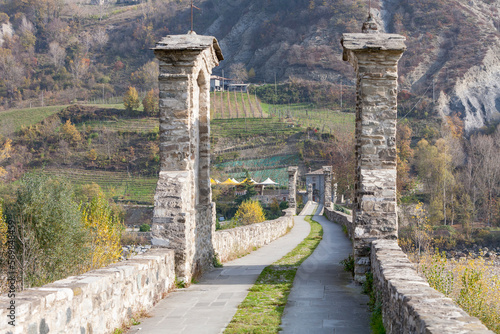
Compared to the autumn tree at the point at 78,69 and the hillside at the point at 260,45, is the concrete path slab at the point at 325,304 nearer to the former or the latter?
the hillside at the point at 260,45

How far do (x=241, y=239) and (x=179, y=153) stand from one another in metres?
4.63

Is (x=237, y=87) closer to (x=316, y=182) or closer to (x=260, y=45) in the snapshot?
(x=260, y=45)

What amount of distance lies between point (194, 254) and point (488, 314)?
447 centimetres

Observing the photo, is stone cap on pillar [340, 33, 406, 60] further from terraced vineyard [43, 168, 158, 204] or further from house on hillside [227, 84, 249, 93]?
house on hillside [227, 84, 249, 93]

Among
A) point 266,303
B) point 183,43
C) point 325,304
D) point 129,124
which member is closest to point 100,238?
point 183,43

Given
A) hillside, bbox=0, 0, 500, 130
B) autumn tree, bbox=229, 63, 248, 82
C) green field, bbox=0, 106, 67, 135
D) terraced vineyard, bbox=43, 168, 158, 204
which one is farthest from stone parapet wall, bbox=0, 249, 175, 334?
autumn tree, bbox=229, 63, 248, 82

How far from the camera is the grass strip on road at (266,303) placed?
16.0 ft

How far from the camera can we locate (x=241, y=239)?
11.5 meters

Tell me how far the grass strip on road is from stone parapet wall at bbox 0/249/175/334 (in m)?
1.06

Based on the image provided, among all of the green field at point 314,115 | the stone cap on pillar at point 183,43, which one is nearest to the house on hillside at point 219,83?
the green field at point 314,115

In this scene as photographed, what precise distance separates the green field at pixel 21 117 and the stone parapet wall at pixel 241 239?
7760 cm

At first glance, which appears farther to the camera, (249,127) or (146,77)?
(146,77)

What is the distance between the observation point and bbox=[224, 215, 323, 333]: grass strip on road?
4.89 meters

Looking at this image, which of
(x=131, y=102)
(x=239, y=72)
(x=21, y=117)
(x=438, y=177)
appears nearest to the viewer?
(x=438, y=177)
